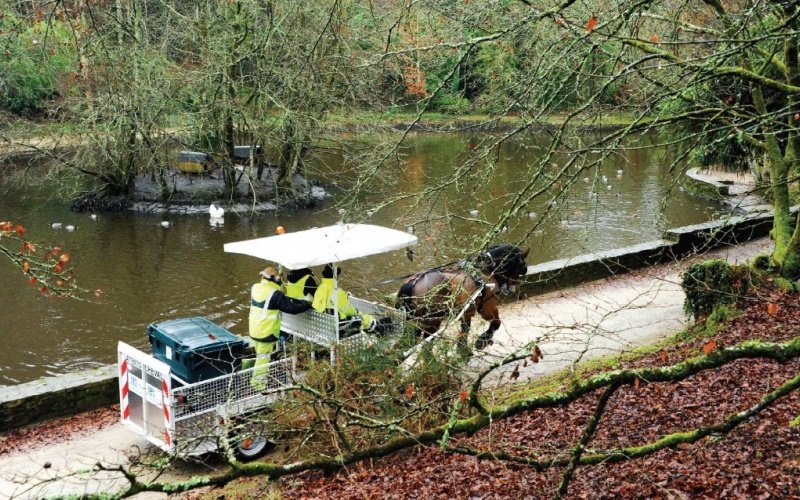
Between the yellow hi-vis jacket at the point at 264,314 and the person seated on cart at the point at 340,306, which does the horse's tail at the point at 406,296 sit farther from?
the yellow hi-vis jacket at the point at 264,314

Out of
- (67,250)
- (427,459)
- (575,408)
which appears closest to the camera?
(427,459)

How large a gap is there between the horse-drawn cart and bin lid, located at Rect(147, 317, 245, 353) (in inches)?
0.4

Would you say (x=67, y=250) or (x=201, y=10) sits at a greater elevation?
(x=201, y=10)

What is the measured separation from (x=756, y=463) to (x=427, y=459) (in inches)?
119

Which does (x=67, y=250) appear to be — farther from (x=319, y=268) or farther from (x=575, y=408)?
(x=575, y=408)

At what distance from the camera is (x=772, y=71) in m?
17.2

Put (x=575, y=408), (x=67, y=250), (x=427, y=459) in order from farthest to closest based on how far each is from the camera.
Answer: (x=67, y=250) → (x=575, y=408) → (x=427, y=459)

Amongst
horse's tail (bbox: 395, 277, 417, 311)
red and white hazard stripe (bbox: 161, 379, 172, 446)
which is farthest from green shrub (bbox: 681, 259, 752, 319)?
red and white hazard stripe (bbox: 161, 379, 172, 446)

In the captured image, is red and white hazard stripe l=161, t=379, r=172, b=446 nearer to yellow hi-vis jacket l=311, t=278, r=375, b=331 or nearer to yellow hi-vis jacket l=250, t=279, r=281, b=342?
yellow hi-vis jacket l=250, t=279, r=281, b=342

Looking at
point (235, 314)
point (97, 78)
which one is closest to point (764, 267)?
point (235, 314)

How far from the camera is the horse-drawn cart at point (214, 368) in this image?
8.62 meters

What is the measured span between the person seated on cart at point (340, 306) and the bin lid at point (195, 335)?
109 centimetres

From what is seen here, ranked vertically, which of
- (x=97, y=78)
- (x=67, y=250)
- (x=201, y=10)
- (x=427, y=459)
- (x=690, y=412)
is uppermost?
(x=201, y=10)

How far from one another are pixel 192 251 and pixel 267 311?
13577 millimetres
